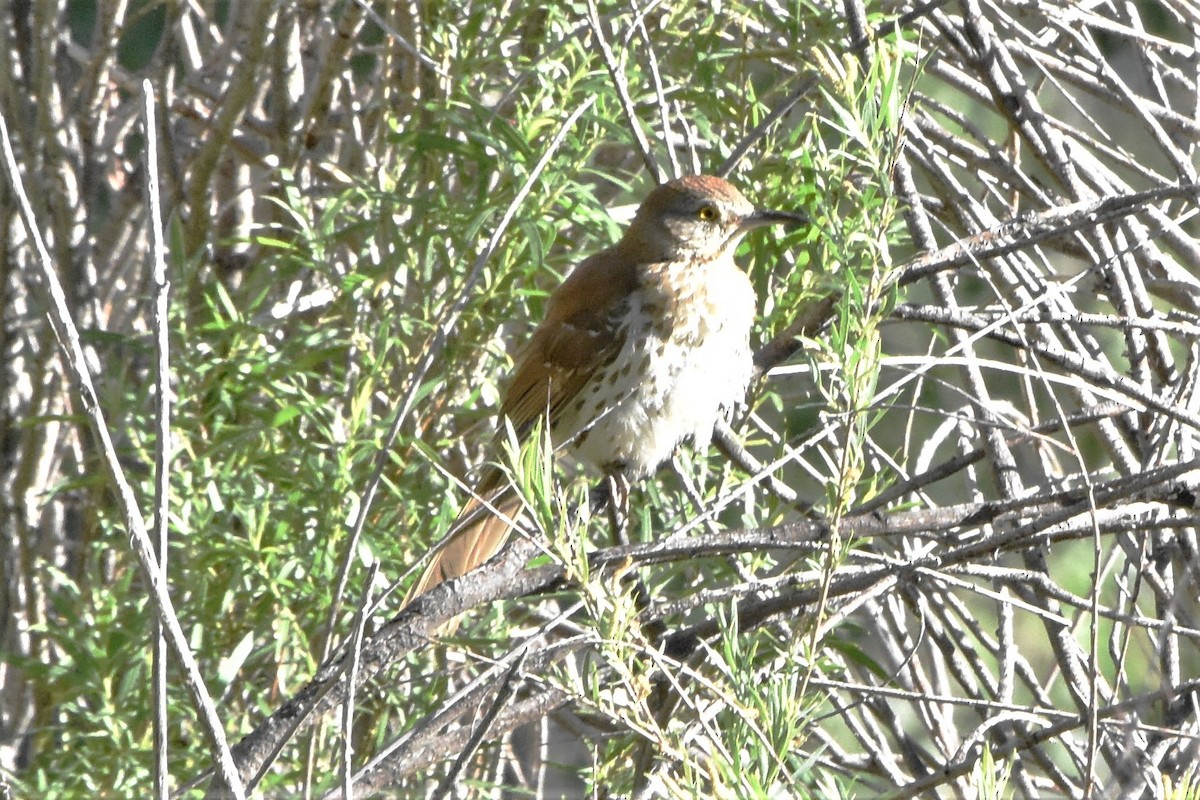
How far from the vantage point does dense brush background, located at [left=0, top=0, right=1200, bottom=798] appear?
1.98m

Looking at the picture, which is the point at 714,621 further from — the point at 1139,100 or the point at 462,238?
the point at 1139,100

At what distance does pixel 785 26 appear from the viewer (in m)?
2.81

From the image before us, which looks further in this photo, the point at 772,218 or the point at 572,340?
the point at 572,340

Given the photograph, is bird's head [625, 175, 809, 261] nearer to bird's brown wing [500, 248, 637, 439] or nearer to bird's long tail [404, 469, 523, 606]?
bird's brown wing [500, 248, 637, 439]

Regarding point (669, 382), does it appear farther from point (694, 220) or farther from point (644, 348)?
point (694, 220)

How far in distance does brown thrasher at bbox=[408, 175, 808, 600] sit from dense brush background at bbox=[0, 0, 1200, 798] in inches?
3.8

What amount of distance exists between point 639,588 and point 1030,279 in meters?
0.95

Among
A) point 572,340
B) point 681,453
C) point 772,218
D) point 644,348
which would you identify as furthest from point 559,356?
point 772,218

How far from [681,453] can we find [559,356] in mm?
451

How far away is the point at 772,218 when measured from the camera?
3.02 meters

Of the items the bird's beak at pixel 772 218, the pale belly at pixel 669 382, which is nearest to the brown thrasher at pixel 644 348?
the pale belly at pixel 669 382

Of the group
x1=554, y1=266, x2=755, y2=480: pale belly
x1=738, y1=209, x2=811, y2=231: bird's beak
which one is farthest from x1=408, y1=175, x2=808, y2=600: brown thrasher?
x1=738, y1=209, x2=811, y2=231: bird's beak

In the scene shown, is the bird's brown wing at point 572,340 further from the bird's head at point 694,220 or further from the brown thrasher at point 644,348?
the bird's head at point 694,220

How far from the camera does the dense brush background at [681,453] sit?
1979 mm
